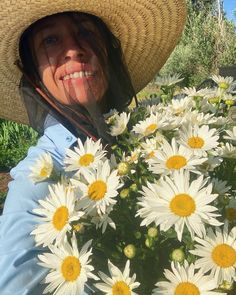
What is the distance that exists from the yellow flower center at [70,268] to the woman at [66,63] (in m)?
0.21

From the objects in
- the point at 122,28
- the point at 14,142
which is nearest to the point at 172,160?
the point at 122,28

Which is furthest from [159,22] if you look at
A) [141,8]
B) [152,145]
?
[152,145]

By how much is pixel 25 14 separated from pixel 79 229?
28.7 inches

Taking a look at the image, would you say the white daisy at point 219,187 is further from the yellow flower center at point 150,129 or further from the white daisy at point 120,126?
the white daisy at point 120,126

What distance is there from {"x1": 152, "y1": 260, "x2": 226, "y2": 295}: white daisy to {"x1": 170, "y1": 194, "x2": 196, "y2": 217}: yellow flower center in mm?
75

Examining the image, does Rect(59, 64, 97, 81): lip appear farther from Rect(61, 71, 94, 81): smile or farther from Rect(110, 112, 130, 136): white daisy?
Rect(110, 112, 130, 136): white daisy

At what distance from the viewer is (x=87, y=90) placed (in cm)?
125

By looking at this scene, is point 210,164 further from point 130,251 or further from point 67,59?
point 67,59

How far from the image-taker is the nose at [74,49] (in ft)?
4.13

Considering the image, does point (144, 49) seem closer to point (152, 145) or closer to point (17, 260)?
point (152, 145)

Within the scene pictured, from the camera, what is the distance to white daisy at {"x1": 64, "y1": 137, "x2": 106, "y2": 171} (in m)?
0.76

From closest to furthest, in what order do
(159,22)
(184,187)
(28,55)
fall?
(184,187) < (28,55) < (159,22)

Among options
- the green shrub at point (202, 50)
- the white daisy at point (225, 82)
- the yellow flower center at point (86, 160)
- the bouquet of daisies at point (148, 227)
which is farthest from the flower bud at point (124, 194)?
the green shrub at point (202, 50)

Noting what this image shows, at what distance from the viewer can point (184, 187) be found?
648 mm
